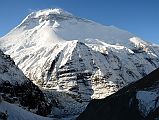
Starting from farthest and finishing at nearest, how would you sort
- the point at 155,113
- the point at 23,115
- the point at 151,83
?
the point at 23,115 < the point at 151,83 < the point at 155,113

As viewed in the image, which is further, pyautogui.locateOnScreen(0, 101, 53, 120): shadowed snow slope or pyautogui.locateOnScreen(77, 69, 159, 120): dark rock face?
pyautogui.locateOnScreen(0, 101, 53, 120): shadowed snow slope

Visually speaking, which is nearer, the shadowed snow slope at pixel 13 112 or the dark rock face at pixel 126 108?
the dark rock face at pixel 126 108

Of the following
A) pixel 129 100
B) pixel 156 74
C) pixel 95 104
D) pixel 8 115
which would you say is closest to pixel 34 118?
pixel 8 115

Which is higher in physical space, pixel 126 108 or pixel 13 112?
pixel 13 112

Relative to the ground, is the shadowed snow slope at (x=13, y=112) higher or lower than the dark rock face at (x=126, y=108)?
higher

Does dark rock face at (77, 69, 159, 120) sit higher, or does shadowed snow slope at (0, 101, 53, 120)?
shadowed snow slope at (0, 101, 53, 120)

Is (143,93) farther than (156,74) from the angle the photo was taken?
No

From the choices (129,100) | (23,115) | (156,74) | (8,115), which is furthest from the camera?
(23,115)

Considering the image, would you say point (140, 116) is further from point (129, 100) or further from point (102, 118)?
point (102, 118)

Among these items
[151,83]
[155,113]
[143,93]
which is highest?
[151,83]

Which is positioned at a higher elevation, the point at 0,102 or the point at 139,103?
the point at 0,102

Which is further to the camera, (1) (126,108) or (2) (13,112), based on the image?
(2) (13,112)
